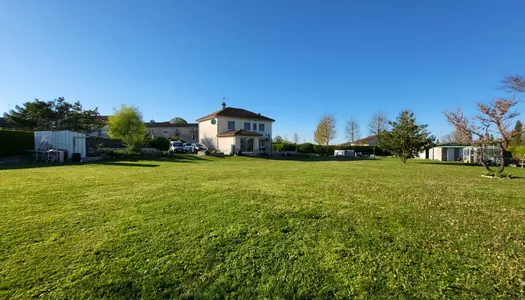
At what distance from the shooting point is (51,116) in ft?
110

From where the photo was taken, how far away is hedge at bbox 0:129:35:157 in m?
17.2

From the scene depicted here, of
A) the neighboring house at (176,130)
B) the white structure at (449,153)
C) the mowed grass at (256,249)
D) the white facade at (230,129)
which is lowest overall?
the mowed grass at (256,249)

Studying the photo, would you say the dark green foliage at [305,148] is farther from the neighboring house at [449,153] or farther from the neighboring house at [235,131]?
the neighboring house at [449,153]

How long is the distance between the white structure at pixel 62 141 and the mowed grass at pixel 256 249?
1520cm

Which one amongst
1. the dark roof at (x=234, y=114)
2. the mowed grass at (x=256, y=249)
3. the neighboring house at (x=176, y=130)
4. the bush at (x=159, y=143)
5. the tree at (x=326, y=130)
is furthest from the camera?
the neighboring house at (x=176, y=130)

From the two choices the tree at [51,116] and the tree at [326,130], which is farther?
the tree at [326,130]

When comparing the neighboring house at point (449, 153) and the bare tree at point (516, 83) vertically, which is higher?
the bare tree at point (516, 83)

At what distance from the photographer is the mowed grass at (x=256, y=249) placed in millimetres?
2361

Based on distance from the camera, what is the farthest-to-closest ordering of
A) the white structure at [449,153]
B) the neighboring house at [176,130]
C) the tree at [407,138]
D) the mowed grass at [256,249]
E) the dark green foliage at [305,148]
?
the neighboring house at [176,130] → the dark green foliage at [305,148] → the white structure at [449,153] → the tree at [407,138] → the mowed grass at [256,249]

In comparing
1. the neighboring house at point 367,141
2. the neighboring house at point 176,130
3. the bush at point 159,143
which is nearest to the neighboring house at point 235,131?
the bush at point 159,143

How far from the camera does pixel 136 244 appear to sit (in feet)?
10.5

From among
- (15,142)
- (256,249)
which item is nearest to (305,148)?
(15,142)

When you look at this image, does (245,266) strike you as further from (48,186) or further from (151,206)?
(48,186)

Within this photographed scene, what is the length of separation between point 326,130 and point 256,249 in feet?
177
